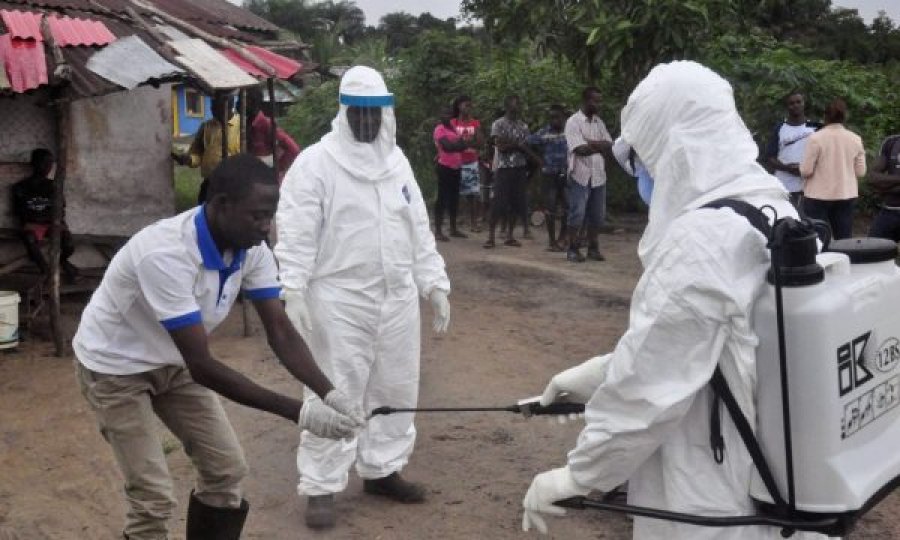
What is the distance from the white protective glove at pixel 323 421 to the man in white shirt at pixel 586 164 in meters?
8.13

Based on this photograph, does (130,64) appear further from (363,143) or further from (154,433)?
(154,433)

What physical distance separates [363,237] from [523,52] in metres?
13.4

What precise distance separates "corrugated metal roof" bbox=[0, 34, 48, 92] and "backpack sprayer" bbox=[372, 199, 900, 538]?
6.13 m

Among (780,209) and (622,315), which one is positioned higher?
(780,209)

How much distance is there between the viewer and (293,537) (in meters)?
4.72

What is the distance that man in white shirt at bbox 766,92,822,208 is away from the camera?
10141 millimetres

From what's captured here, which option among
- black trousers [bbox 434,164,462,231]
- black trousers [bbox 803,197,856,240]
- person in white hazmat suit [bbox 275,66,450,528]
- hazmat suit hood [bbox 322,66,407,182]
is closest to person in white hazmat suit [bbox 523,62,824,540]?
person in white hazmat suit [bbox 275,66,450,528]

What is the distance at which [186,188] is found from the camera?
1653 centimetres

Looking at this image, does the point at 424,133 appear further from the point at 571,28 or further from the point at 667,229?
the point at 667,229

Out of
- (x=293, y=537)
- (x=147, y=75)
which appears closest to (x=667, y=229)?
(x=293, y=537)

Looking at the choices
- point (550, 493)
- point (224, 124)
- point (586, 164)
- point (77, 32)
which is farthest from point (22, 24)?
point (550, 493)

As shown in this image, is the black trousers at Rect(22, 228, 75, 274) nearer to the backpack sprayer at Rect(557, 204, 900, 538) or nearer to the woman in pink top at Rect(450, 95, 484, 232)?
the woman in pink top at Rect(450, 95, 484, 232)

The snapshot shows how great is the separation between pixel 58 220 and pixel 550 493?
20.4 ft

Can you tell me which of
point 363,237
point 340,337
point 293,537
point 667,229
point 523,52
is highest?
point 523,52
